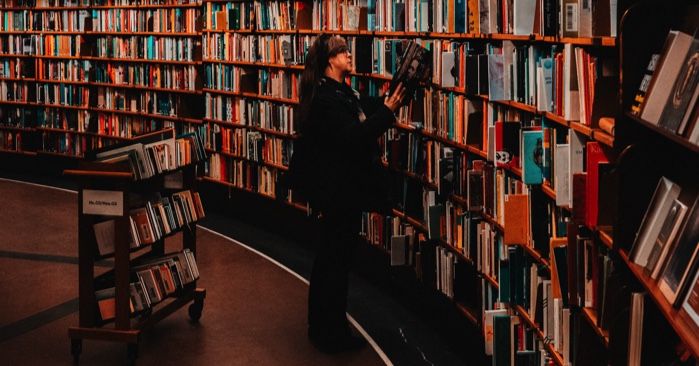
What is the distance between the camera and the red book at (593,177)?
3145 millimetres

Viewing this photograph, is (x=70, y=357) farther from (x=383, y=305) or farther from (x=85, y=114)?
(x=85, y=114)

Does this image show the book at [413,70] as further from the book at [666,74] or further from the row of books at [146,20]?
the row of books at [146,20]

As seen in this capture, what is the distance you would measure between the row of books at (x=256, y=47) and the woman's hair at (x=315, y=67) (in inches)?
109

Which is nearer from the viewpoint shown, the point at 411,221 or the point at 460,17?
the point at 460,17

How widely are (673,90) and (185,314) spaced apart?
4.47 m

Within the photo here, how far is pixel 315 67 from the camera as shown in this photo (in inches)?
215

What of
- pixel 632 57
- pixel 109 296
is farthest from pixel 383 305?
pixel 632 57

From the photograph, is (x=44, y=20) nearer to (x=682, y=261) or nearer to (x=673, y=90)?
(x=673, y=90)

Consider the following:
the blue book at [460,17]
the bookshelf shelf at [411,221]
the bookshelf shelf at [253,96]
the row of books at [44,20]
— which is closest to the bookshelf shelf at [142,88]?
the bookshelf shelf at [253,96]

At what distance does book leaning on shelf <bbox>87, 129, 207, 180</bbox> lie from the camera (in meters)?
5.41

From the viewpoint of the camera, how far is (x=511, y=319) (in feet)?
15.2

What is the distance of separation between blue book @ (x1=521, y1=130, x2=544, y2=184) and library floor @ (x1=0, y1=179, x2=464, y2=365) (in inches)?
65.1

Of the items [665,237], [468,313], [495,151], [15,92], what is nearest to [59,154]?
[15,92]

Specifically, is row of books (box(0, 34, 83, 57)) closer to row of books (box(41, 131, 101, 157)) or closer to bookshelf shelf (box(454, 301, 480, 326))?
row of books (box(41, 131, 101, 157))
